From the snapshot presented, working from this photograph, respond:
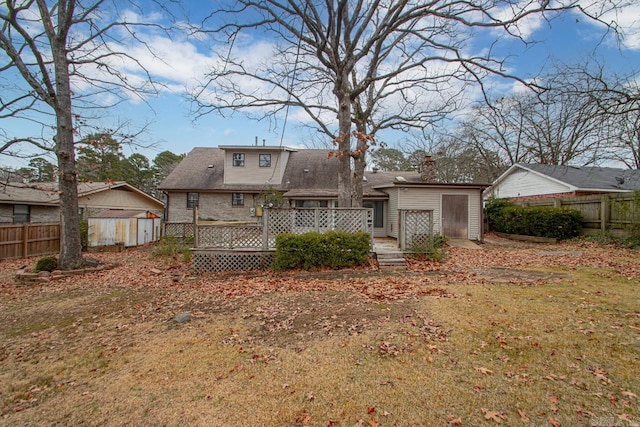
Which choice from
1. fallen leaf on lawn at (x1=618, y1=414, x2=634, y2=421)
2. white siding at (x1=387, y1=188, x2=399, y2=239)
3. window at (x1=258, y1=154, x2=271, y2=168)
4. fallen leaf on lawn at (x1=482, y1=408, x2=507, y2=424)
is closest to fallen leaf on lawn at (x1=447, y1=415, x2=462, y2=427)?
fallen leaf on lawn at (x1=482, y1=408, x2=507, y2=424)

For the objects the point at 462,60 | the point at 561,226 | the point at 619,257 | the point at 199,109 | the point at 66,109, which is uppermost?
the point at 462,60

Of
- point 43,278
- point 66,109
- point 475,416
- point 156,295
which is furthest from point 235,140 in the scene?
point 475,416

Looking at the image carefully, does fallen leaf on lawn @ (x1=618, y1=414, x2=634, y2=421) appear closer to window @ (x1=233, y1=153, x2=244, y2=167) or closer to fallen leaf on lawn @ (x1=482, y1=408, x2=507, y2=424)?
fallen leaf on lawn @ (x1=482, y1=408, x2=507, y2=424)

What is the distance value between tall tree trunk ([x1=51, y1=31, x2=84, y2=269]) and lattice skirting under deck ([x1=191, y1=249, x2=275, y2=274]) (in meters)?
3.75

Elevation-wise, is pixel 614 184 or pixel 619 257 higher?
pixel 614 184

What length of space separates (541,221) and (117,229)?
20240 millimetres

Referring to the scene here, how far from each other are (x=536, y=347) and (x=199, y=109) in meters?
12.8

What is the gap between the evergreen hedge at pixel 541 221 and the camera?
516 inches

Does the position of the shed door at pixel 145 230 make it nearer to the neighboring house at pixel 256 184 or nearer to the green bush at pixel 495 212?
the neighboring house at pixel 256 184

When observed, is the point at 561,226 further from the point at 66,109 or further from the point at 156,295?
the point at 66,109

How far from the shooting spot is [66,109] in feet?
30.4

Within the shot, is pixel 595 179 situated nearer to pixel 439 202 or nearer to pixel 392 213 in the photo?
pixel 439 202

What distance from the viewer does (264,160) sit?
61.6 ft

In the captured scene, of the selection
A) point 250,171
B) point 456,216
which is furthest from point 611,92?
point 250,171
